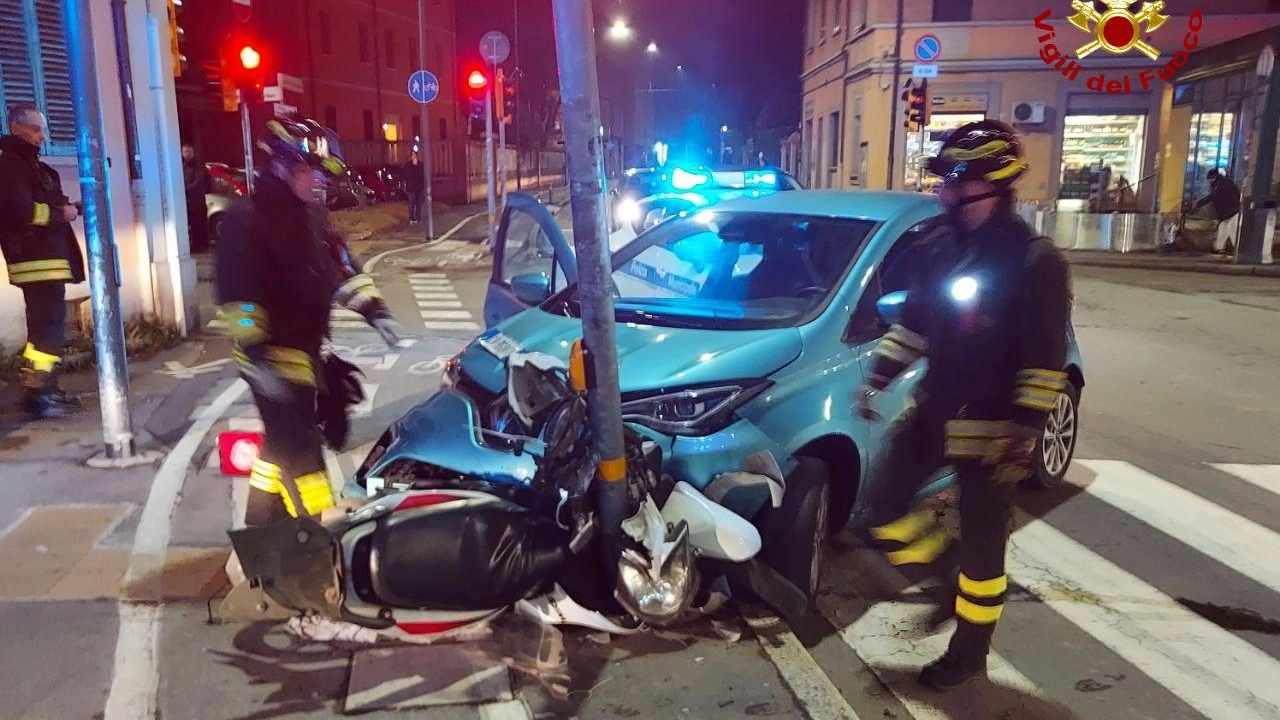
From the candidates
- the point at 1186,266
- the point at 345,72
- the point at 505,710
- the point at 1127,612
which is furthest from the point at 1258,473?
the point at 345,72

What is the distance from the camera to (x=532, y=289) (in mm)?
5559

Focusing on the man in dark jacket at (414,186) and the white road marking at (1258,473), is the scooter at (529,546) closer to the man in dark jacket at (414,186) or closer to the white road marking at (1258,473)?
the white road marking at (1258,473)

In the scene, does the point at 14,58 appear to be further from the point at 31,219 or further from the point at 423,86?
the point at 423,86

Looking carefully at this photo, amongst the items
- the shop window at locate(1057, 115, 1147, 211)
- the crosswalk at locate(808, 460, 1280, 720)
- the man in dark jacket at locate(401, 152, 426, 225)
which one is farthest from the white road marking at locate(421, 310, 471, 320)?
the shop window at locate(1057, 115, 1147, 211)

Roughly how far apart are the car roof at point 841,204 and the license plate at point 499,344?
A: 5.27ft

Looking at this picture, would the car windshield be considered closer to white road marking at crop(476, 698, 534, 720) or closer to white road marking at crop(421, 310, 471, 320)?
white road marking at crop(476, 698, 534, 720)

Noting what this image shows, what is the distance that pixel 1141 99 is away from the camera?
24922 millimetres

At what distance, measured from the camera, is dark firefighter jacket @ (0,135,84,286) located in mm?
6273

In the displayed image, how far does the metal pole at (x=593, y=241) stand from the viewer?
10.9 ft

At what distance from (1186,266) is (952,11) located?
39.6 feet

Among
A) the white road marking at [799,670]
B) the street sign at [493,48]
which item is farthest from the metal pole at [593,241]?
the street sign at [493,48]

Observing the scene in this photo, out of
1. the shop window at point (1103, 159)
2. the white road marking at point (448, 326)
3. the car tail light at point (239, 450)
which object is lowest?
the white road marking at point (448, 326)

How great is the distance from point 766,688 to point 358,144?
33985 millimetres

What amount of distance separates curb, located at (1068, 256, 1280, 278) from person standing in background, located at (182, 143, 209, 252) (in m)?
16.6
